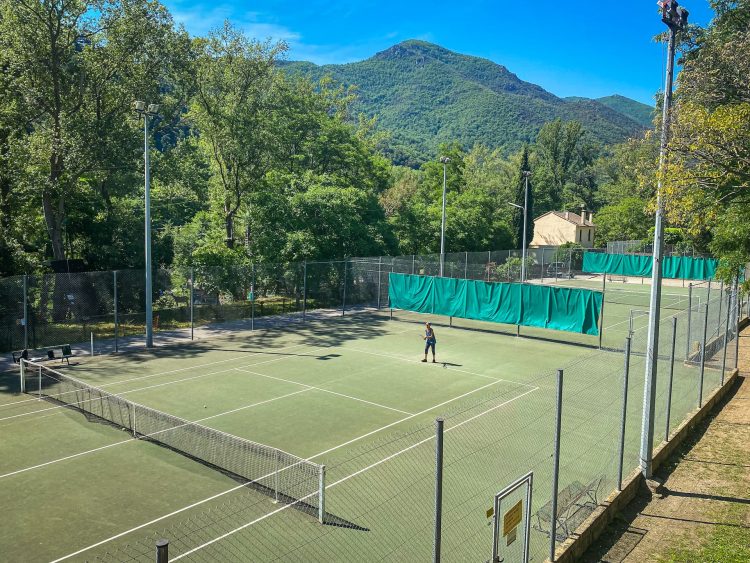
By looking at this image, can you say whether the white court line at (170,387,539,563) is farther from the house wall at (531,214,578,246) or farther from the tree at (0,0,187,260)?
the house wall at (531,214,578,246)

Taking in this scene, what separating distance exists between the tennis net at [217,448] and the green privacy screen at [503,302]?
1667 centimetres

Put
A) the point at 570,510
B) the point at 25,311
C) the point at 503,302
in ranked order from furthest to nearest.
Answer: the point at 503,302 < the point at 25,311 < the point at 570,510

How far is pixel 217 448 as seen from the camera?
12852mm

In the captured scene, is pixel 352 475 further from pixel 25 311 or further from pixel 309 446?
pixel 25 311

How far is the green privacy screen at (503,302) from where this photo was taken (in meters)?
25.0

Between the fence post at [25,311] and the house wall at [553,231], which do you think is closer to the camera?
the fence post at [25,311]

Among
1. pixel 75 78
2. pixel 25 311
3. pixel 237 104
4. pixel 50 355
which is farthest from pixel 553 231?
pixel 50 355

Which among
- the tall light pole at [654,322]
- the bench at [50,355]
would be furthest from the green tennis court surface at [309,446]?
the tall light pole at [654,322]

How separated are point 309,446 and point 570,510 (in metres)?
6.09

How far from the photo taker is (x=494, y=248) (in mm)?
61500

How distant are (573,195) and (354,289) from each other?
8260 centimetres

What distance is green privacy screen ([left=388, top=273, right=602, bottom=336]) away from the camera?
82.1ft

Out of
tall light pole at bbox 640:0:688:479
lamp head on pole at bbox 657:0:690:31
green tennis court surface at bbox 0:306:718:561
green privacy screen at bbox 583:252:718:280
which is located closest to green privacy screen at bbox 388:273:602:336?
green tennis court surface at bbox 0:306:718:561

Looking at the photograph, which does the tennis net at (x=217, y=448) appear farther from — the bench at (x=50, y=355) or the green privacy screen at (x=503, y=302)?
the green privacy screen at (x=503, y=302)
